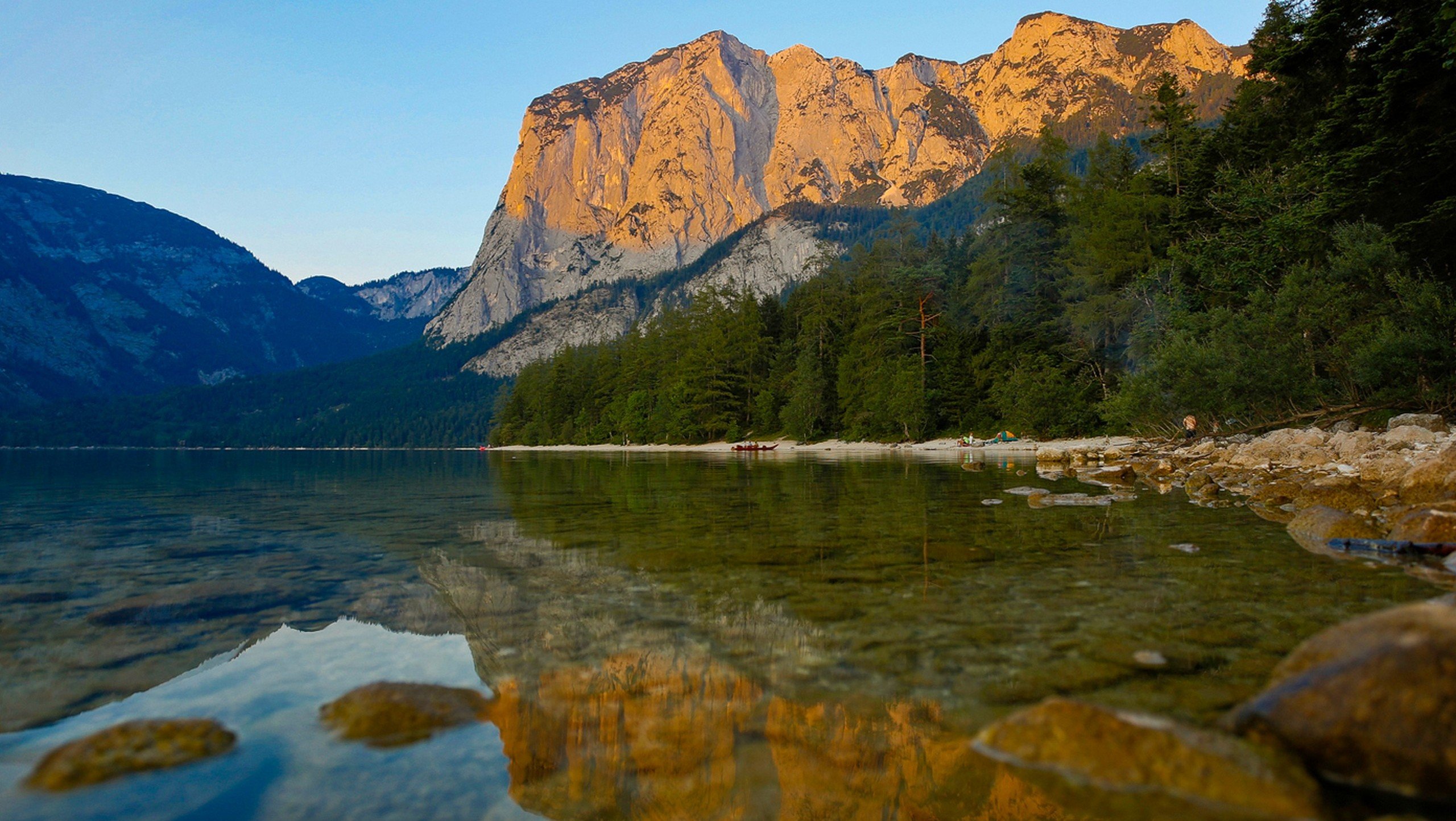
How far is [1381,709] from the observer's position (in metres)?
2.83

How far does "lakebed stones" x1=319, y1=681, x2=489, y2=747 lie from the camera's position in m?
3.82

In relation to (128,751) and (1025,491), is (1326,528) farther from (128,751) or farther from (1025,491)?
(128,751)

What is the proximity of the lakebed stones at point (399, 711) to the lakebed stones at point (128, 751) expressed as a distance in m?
0.55

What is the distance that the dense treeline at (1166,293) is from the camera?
17375 mm

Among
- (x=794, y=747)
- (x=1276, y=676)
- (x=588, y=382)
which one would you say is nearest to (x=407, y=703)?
(x=794, y=747)

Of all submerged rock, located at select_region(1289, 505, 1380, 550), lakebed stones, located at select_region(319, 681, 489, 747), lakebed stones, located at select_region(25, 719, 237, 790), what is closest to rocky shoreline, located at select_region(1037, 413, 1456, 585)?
submerged rock, located at select_region(1289, 505, 1380, 550)

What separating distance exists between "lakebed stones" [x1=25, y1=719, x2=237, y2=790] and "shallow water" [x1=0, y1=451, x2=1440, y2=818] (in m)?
0.13

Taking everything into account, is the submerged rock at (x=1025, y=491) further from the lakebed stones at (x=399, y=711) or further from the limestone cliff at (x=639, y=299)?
the limestone cliff at (x=639, y=299)

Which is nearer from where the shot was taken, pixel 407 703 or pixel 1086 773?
pixel 1086 773

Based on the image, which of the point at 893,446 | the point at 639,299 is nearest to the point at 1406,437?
the point at 893,446

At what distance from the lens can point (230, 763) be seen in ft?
11.3

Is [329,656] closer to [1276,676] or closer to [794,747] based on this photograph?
[794,747]

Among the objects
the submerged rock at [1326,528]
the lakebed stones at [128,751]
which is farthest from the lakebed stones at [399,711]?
the submerged rock at [1326,528]

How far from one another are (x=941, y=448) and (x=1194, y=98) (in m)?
150
